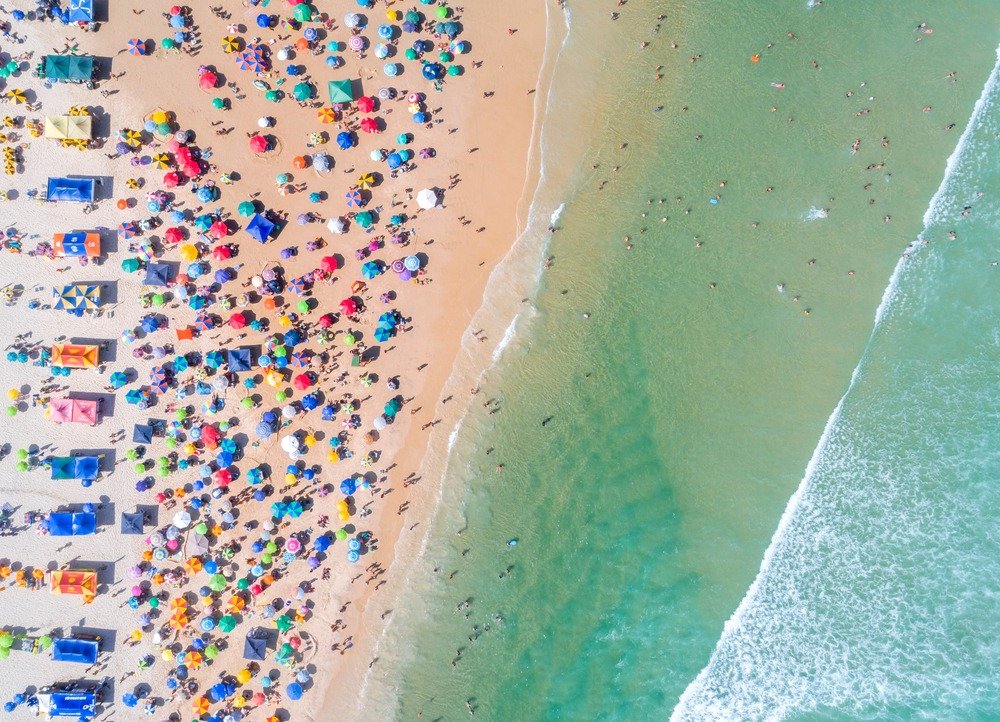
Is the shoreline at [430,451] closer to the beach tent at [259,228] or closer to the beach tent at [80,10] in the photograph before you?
the beach tent at [259,228]

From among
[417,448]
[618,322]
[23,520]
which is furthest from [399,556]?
[23,520]

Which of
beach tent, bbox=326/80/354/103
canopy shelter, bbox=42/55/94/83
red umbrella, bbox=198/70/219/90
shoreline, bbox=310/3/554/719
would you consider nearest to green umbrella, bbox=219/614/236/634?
shoreline, bbox=310/3/554/719

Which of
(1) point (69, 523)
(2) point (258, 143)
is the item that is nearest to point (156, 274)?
(2) point (258, 143)

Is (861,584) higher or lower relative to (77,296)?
lower

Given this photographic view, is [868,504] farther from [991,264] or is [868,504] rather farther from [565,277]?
[565,277]

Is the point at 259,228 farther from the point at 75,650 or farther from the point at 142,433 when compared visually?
the point at 75,650

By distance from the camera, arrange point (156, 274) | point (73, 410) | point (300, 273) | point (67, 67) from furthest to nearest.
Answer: point (300, 273) → point (156, 274) → point (73, 410) → point (67, 67)

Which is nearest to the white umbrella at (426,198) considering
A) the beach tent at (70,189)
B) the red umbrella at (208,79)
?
the red umbrella at (208,79)
